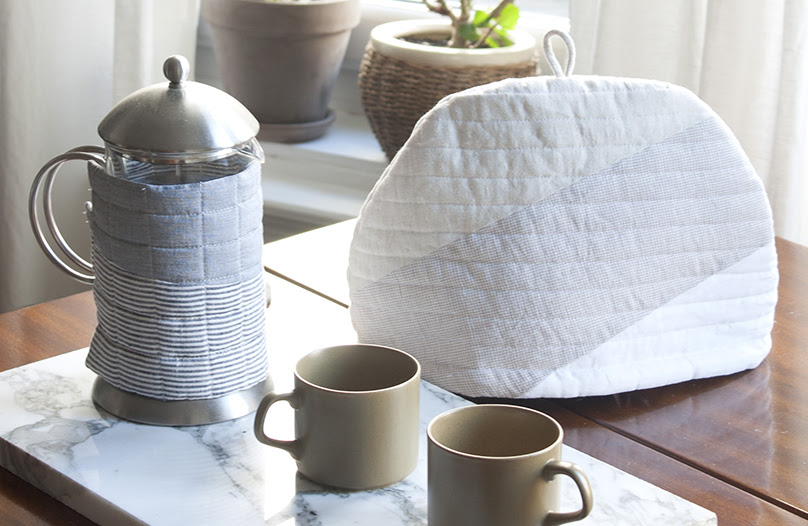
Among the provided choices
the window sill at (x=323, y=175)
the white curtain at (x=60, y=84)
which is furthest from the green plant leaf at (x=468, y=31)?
the white curtain at (x=60, y=84)

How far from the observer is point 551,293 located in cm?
64

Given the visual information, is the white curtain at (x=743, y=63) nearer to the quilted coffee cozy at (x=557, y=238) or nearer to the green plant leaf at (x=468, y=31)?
the green plant leaf at (x=468, y=31)

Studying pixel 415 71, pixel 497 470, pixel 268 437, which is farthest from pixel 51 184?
pixel 415 71

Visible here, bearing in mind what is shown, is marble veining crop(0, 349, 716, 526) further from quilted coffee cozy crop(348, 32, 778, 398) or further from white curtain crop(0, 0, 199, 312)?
white curtain crop(0, 0, 199, 312)

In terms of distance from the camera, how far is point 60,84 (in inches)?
58.1

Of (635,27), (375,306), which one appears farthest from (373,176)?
(375,306)

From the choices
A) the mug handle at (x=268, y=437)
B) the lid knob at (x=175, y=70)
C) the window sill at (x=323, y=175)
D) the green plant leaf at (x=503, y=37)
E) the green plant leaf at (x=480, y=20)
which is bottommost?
the window sill at (x=323, y=175)

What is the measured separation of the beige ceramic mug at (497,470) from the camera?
446 millimetres

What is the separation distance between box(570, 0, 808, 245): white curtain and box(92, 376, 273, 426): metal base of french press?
685 millimetres

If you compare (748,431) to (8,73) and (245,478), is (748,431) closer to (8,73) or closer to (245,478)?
(245,478)

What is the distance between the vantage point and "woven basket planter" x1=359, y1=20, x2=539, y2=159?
119cm

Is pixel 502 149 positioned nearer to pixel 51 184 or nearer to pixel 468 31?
pixel 51 184

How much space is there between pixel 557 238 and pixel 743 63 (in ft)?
1.70

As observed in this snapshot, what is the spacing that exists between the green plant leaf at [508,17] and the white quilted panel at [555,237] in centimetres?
61
